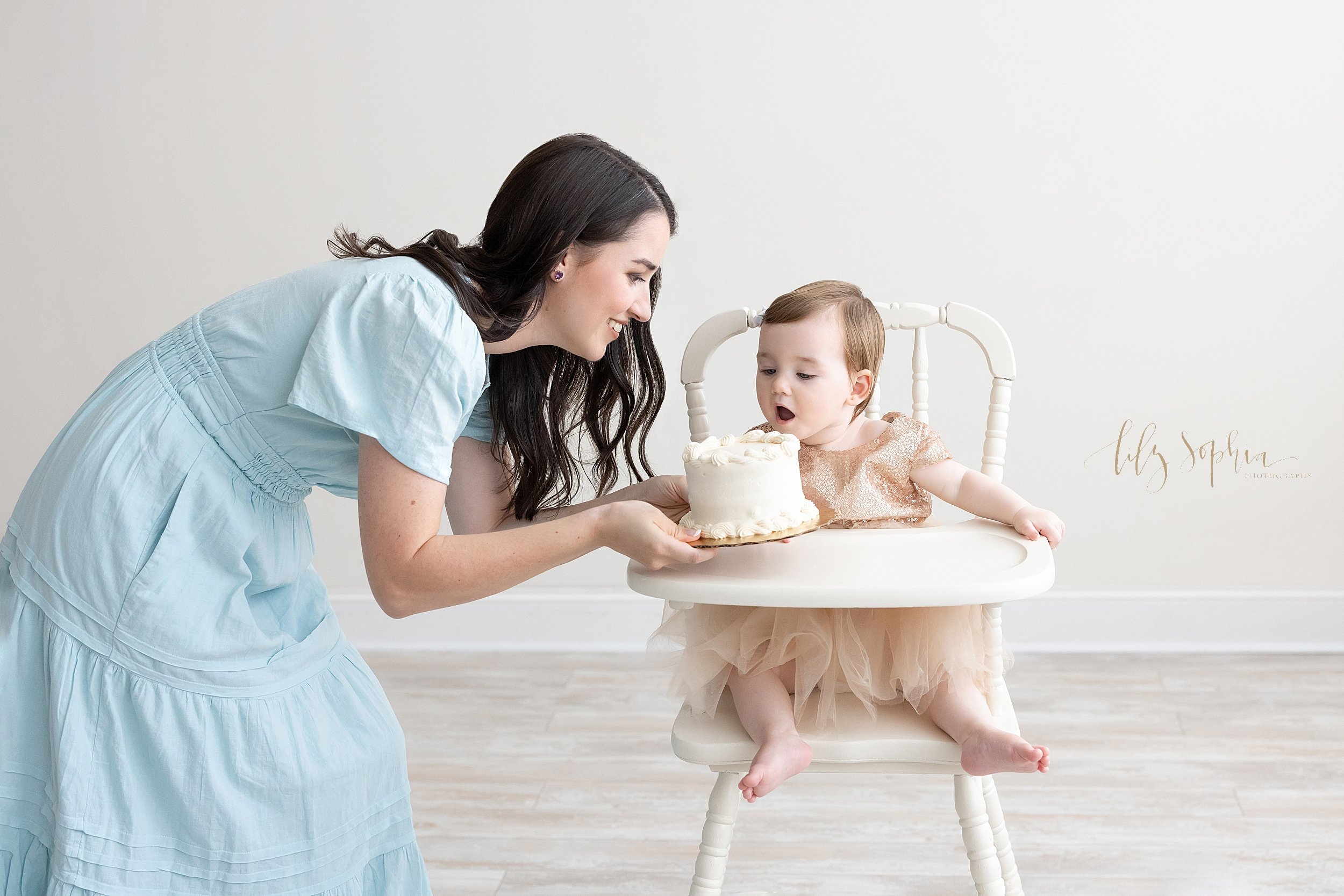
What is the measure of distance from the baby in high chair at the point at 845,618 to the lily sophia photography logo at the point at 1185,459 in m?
1.28

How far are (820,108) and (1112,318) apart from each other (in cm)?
88

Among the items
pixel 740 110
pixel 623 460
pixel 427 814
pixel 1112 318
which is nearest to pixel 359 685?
pixel 427 814

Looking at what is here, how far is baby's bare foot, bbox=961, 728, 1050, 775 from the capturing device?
1.21m

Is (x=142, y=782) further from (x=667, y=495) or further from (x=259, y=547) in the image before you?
(x=667, y=495)

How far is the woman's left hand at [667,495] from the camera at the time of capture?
1.47 metres

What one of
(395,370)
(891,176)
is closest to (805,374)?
(395,370)

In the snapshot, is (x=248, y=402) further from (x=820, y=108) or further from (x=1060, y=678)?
(x=1060, y=678)

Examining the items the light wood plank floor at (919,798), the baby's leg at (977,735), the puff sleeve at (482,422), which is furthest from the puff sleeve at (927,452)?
the light wood plank floor at (919,798)

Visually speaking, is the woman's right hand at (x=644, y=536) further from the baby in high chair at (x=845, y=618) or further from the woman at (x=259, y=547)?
the baby in high chair at (x=845, y=618)

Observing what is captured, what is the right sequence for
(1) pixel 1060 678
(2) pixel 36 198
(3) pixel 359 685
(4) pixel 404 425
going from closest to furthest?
(4) pixel 404 425, (3) pixel 359 685, (1) pixel 1060 678, (2) pixel 36 198

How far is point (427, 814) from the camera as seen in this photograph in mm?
2043

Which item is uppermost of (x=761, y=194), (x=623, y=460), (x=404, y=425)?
(x=761, y=194)

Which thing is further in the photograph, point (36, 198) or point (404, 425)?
point (36, 198)

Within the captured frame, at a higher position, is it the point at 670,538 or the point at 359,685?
the point at 670,538
